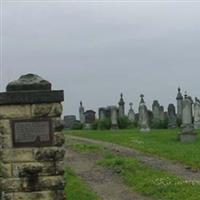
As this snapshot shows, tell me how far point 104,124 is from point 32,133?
29.2m

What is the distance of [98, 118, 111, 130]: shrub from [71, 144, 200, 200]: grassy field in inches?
743

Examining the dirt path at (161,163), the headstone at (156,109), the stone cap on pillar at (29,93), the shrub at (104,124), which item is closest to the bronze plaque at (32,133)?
the stone cap on pillar at (29,93)

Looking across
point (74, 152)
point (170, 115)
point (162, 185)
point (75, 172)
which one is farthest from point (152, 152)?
point (170, 115)

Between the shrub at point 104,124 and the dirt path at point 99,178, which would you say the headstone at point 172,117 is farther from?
the dirt path at point 99,178

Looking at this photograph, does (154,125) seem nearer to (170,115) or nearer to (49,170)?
(170,115)

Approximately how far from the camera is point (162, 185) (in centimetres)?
1290

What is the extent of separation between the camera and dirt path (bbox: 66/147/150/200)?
500 inches

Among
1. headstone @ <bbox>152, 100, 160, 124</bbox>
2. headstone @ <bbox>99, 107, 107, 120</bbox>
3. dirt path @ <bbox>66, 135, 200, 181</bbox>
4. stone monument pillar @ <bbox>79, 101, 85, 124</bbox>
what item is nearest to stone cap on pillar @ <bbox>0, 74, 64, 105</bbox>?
dirt path @ <bbox>66, 135, 200, 181</bbox>

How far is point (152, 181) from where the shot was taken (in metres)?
13.6

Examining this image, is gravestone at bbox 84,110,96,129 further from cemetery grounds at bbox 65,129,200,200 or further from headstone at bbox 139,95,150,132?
cemetery grounds at bbox 65,129,200,200

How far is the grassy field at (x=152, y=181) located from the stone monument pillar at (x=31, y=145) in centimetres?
336

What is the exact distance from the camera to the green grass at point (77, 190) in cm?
1218

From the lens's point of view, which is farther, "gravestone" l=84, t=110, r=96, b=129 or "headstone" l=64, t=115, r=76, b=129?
"headstone" l=64, t=115, r=76, b=129

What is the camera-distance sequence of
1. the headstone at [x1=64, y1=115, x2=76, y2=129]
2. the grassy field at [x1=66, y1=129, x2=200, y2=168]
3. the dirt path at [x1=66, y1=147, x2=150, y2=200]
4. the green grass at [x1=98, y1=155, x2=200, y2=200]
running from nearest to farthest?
1. the green grass at [x1=98, y1=155, x2=200, y2=200]
2. the dirt path at [x1=66, y1=147, x2=150, y2=200]
3. the grassy field at [x1=66, y1=129, x2=200, y2=168]
4. the headstone at [x1=64, y1=115, x2=76, y2=129]
